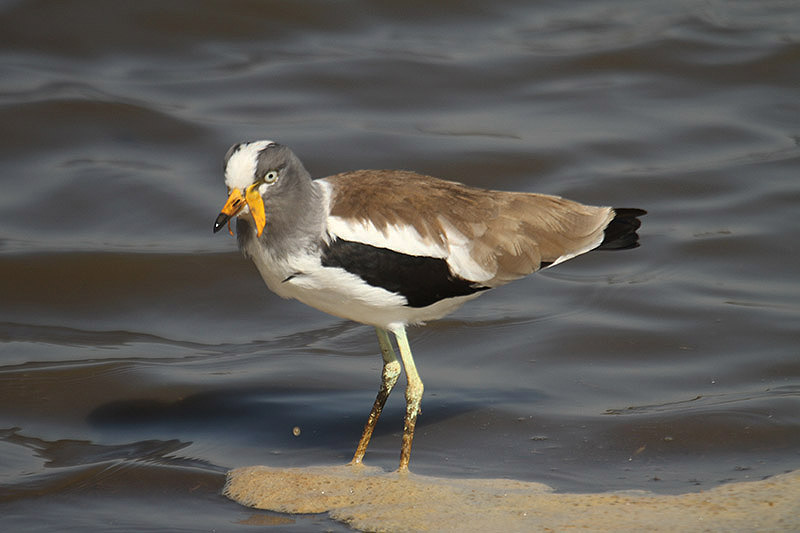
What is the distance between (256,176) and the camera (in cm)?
528

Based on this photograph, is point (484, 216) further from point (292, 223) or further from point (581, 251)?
point (292, 223)

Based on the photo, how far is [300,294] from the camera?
5.55m

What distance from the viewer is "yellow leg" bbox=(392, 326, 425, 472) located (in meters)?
5.87

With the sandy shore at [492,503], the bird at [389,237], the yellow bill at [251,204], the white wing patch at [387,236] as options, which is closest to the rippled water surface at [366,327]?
the sandy shore at [492,503]

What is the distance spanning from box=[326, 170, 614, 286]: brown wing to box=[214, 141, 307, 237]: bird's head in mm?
364

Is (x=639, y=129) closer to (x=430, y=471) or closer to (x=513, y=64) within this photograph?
(x=513, y=64)

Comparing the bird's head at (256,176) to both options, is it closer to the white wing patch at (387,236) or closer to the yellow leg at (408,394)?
the white wing patch at (387,236)

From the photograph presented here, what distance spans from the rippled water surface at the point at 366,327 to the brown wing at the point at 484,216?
110 cm

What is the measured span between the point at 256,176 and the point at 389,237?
0.75m

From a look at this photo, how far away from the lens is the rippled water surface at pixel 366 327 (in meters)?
6.27

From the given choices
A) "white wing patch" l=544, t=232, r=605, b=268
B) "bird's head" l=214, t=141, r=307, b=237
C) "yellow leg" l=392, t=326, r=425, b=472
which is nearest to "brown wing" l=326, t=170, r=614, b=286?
"white wing patch" l=544, t=232, r=605, b=268

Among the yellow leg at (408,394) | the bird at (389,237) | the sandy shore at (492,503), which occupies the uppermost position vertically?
the bird at (389,237)

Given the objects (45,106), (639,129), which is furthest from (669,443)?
(45,106)

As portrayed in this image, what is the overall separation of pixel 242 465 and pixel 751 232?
16.7 ft
